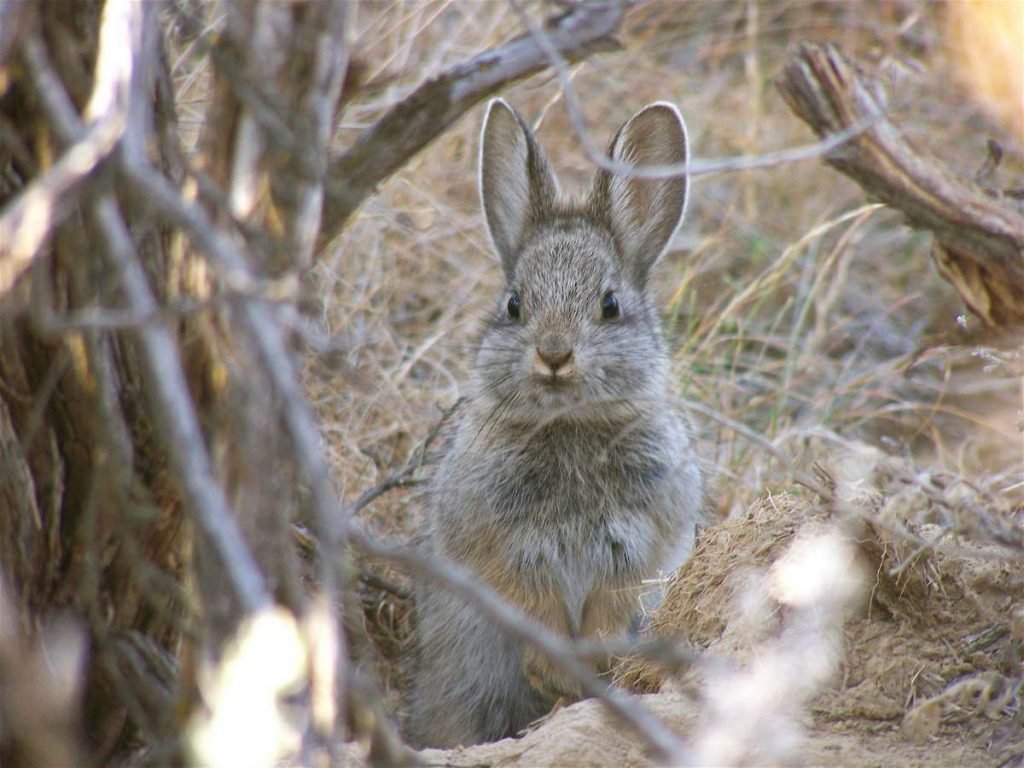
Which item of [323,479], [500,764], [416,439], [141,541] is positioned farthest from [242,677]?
[416,439]

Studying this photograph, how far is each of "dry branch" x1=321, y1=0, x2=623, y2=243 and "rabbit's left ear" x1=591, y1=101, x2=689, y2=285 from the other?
2.02 m

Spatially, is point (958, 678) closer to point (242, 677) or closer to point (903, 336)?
point (242, 677)

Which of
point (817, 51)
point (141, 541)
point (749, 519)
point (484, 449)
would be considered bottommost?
point (749, 519)

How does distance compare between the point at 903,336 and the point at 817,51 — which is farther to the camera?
the point at 903,336

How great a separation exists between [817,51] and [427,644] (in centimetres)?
264

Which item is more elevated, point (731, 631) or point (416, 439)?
point (416, 439)

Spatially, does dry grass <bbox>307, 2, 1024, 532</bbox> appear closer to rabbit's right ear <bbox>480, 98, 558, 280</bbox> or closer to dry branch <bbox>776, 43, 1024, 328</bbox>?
dry branch <bbox>776, 43, 1024, 328</bbox>

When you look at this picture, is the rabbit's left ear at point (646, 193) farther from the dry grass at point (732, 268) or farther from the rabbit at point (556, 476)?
the dry grass at point (732, 268)

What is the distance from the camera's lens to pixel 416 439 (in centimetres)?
646

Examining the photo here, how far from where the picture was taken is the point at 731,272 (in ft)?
24.8

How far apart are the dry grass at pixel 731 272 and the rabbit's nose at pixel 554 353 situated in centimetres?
101

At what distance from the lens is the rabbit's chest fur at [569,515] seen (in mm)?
5012

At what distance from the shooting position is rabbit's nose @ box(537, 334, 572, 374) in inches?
190

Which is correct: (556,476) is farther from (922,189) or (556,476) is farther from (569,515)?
(922,189)
